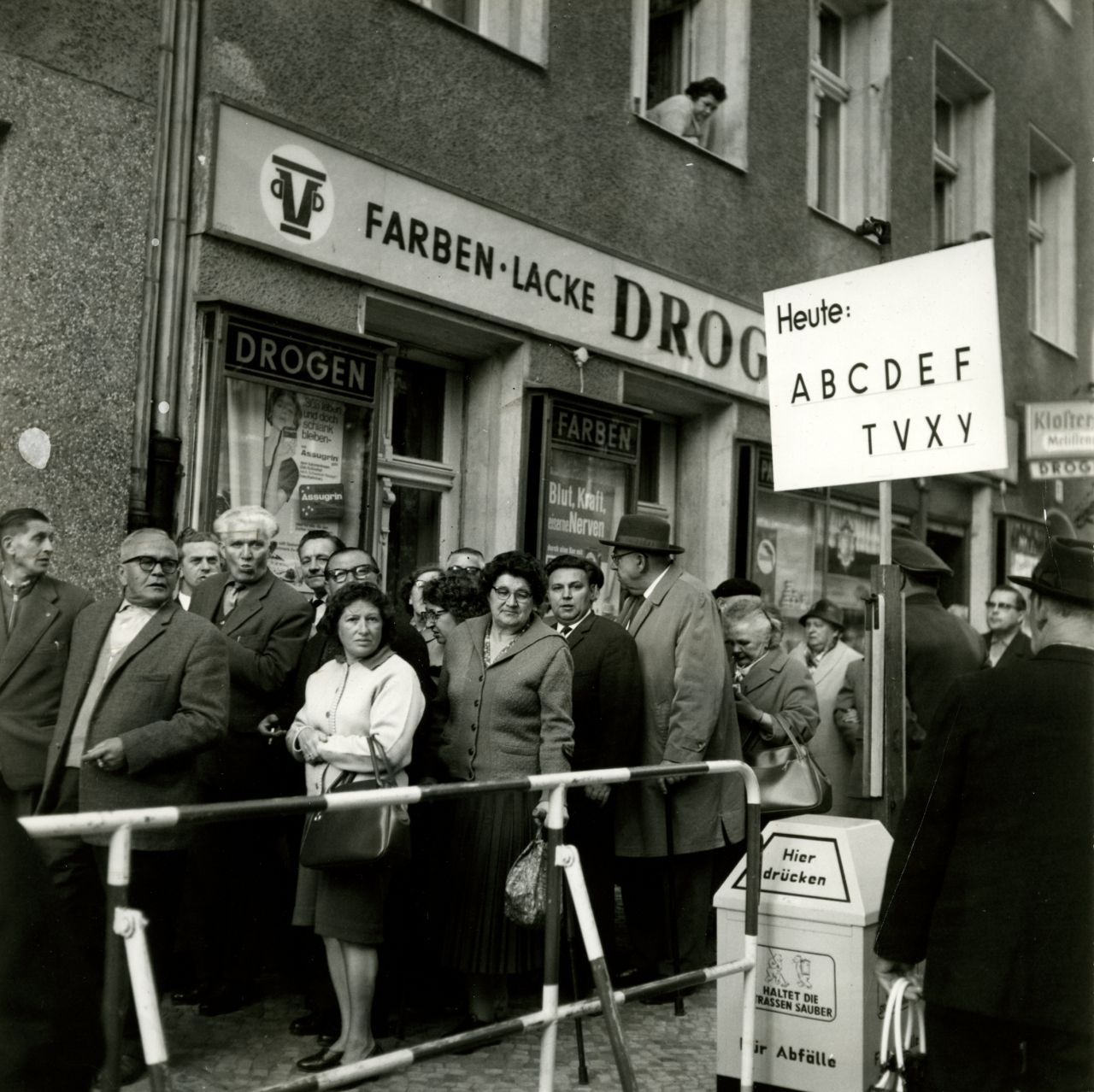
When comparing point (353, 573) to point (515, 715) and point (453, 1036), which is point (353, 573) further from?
point (453, 1036)

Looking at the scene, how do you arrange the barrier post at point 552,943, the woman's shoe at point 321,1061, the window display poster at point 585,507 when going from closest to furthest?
1. the barrier post at point 552,943
2. the woman's shoe at point 321,1061
3. the window display poster at point 585,507

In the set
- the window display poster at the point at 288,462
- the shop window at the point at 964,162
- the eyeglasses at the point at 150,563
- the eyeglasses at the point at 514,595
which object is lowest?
the eyeglasses at the point at 514,595

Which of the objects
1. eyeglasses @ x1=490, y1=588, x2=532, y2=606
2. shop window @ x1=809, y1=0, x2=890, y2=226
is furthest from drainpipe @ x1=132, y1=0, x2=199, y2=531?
shop window @ x1=809, y1=0, x2=890, y2=226

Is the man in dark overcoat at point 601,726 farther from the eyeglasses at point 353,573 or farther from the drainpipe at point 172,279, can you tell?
the drainpipe at point 172,279

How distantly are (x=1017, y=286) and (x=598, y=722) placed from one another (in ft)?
36.3

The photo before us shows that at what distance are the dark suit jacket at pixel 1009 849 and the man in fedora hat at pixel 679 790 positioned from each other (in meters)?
2.35

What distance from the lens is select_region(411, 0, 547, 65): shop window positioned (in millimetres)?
8484

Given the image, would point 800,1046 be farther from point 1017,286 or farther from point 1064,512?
point 1064,512

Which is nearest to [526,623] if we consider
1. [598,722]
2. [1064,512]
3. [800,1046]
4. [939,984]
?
[598,722]

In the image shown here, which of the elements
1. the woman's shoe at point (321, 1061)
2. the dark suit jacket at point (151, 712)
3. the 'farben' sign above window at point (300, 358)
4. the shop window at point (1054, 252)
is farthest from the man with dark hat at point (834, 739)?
the shop window at point (1054, 252)

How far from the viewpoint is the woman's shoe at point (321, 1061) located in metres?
4.43

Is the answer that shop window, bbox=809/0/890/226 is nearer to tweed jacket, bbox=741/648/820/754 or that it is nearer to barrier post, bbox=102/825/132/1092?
tweed jacket, bbox=741/648/820/754

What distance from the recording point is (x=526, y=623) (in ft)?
17.1

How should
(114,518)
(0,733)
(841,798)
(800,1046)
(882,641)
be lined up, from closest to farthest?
(800,1046)
(0,733)
(882,641)
(114,518)
(841,798)
